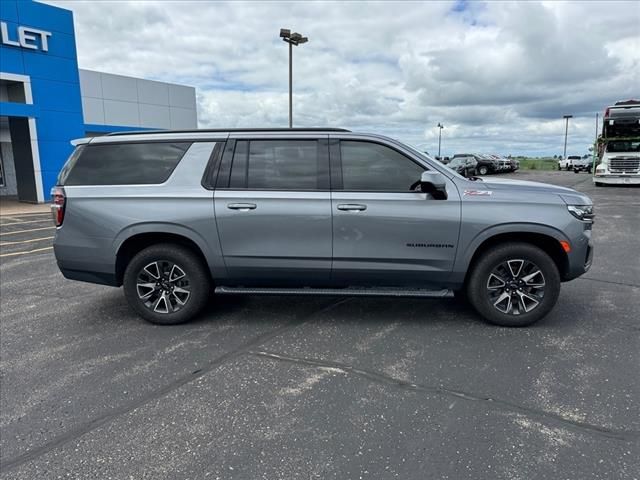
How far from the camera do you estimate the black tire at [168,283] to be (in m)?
4.61

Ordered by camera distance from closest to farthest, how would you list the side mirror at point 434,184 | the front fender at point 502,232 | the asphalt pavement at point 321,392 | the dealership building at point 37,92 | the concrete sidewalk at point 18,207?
the asphalt pavement at point 321,392 < the side mirror at point 434,184 < the front fender at point 502,232 < the concrete sidewalk at point 18,207 < the dealership building at point 37,92

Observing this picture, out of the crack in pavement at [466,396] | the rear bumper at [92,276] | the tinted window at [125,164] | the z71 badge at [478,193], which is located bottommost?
the crack in pavement at [466,396]

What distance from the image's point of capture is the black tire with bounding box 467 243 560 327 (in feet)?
14.4

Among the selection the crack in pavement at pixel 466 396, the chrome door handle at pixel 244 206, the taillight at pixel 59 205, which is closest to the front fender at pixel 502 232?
the crack in pavement at pixel 466 396

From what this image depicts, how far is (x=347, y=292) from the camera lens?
451 cm

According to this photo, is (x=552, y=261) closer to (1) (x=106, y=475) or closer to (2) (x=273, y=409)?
(2) (x=273, y=409)

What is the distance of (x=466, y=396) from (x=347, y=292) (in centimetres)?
157

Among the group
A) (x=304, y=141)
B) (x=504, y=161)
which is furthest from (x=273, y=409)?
(x=504, y=161)

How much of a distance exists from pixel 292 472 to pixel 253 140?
312 centimetres

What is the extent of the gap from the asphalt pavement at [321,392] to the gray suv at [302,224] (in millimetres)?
418

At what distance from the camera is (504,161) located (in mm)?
36875

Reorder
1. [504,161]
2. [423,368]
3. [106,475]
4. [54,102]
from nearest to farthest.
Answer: [106,475]
[423,368]
[54,102]
[504,161]

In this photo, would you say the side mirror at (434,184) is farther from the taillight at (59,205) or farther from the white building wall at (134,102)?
the white building wall at (134,102)

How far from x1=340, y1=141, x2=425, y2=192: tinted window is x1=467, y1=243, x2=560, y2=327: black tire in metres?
1.05
